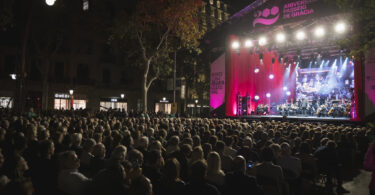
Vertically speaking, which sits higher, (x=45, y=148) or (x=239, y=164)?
(x=45, y=148)

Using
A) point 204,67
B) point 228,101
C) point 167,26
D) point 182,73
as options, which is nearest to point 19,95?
point 167,26

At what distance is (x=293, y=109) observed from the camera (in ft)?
92.2

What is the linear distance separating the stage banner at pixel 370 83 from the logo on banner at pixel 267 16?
6432 millimetres

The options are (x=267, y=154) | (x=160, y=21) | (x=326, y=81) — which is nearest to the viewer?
(x=267, y=154)

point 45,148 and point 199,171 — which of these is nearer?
point 199,171

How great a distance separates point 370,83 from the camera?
19.1 m

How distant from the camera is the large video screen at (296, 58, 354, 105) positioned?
28641 millimetres

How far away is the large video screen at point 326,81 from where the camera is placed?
2864 centimetres

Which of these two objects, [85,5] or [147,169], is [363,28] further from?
[85,5]

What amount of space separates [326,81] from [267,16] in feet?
41.9

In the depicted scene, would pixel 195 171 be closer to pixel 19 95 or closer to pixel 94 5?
pixel 19 95

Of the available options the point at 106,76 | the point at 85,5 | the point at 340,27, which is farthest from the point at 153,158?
the point at 85,5

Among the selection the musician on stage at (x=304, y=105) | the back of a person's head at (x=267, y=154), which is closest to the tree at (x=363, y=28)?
the back of a person's head at (x=267, y=154)

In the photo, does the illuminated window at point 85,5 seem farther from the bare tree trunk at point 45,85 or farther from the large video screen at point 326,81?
the large video screen at point 326,81
